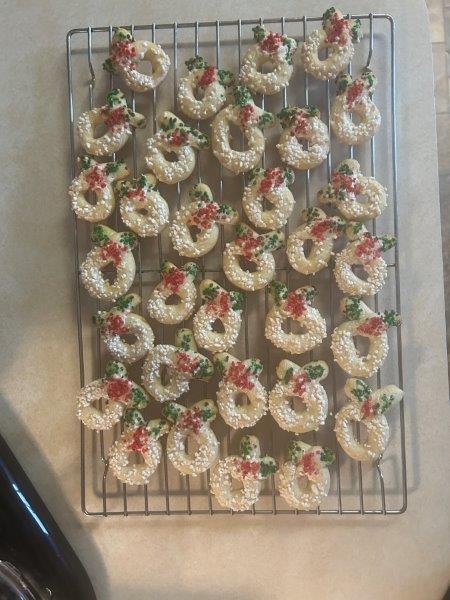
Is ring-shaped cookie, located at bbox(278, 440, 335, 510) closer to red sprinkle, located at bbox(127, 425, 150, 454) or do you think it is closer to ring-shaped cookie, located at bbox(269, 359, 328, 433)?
ring-shaped cookie, located at bbox(269, 359, 328, 433)

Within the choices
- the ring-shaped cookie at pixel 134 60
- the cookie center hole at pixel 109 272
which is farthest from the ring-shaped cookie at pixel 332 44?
the cookie center hole at pixel 109 272

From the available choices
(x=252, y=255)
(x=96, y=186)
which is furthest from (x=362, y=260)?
(x=96, y=186)

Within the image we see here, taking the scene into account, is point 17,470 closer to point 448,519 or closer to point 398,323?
point 398,323

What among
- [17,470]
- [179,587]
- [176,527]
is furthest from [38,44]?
[179,587]

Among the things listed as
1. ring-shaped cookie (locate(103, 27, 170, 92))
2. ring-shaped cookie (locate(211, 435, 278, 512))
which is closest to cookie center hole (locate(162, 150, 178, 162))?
ring-shaped cookie (locate(103, 27, 170, 92))

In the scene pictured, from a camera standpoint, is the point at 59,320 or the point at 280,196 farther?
the point at 59,320

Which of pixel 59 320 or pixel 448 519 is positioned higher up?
pixel 59 320

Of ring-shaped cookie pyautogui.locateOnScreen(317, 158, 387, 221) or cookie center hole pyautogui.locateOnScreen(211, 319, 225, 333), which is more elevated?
ring-shaped cookie pyautogui.locateOnScreen(317, 158, 387, 221)
